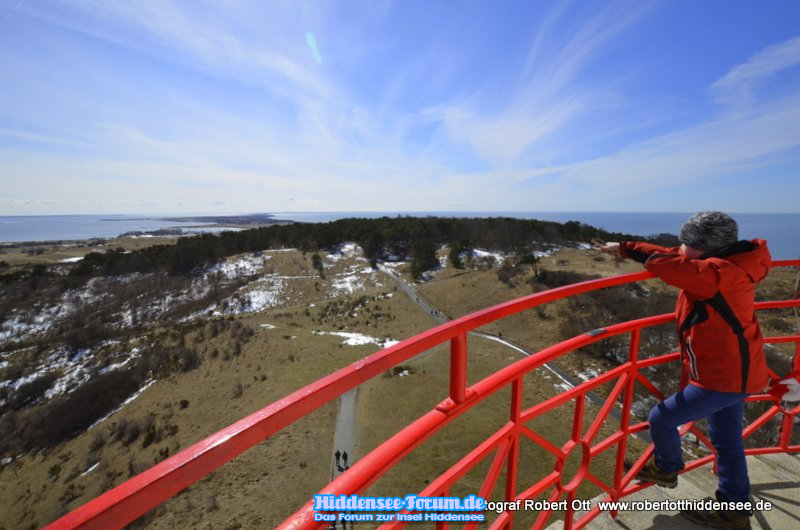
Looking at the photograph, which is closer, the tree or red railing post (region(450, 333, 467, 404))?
red railing post (region(450, 333, 467, 404))

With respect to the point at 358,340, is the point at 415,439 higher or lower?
higher

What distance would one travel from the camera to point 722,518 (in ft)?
9.04

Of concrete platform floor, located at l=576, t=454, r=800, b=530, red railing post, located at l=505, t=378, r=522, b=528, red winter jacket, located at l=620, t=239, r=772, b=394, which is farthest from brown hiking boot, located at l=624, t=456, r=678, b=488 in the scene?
red railing post, located at l=505, t=378, r=522, b=528

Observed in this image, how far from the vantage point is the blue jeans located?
255 cm

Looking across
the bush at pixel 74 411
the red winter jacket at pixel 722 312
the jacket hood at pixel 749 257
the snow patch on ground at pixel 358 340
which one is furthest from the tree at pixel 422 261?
the jacket hood at pixel 749 257

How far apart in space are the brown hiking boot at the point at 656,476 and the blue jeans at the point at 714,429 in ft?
0.16

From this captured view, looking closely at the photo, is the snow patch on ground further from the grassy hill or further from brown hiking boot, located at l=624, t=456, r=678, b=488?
brown hiking boot, located at l=624, t=456, r=678, b=488

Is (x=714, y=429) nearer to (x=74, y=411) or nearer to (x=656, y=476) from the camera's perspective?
(x=656, y=476)

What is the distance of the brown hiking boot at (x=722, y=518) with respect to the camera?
271cm

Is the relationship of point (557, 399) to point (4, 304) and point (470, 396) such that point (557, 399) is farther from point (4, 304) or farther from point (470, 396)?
point (4, 304)

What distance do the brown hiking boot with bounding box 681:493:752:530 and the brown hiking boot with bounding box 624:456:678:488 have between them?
1.03ft

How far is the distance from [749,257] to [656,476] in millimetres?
1919

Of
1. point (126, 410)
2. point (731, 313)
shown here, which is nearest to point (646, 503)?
point (731, 313)

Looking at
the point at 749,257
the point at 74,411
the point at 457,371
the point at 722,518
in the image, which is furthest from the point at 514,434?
the point at 74,411
